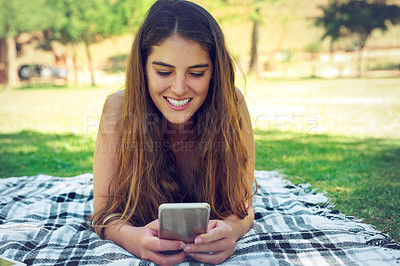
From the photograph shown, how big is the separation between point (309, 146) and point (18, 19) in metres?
19.6

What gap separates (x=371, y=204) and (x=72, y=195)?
2.59 m

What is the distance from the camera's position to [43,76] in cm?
2925

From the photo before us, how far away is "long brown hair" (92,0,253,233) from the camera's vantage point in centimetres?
236

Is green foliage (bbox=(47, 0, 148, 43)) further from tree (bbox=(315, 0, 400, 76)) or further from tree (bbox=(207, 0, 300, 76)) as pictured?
tree (bbox=(315, 0, 400, 76))

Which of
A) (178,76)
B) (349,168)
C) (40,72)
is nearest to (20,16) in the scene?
(40,72)

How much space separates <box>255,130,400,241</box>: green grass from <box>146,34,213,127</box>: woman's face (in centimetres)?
79

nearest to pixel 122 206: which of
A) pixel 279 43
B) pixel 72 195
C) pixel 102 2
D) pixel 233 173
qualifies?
pixel 233 173

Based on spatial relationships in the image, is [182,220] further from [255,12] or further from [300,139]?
[255,12]

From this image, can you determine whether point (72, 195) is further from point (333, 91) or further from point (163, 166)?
point (333, 91)

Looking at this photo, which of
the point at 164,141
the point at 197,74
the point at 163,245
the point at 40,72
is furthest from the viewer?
the point at 40,72

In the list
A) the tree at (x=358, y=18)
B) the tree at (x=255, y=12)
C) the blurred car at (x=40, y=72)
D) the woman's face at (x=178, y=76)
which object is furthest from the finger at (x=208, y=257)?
the blurred car at (x=40, y=72)

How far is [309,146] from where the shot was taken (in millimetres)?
6129

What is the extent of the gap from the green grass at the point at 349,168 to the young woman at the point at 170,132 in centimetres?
49

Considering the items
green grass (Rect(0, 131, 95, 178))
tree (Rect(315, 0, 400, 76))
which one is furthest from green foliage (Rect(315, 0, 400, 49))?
green grass (Rect(0, 131, 95, 178))
